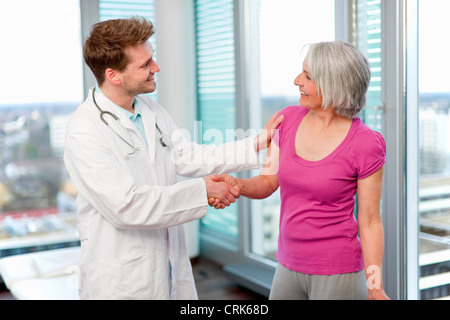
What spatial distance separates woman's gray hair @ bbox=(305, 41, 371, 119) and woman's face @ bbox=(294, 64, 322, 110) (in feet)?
0.09

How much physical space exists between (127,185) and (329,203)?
0.63 metres

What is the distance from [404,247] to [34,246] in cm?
273

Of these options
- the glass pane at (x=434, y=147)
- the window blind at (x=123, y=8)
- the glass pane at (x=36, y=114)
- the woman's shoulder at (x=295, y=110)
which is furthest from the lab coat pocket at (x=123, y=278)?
the glass pane at (x=36, y=114)

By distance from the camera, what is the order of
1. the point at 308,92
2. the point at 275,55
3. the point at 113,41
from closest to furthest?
the point at 308,92
the point at 113,41
the point at 275,55

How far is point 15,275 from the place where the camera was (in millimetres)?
2967

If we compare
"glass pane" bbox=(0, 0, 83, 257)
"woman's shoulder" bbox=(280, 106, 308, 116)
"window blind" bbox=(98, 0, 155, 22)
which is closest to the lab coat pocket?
"woman's shoulder" bbox=(280, 106, 308, 116)

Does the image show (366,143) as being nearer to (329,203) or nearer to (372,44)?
(329,203)

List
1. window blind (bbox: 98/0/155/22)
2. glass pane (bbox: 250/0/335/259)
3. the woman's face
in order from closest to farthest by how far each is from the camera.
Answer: the woman's face, glass pane (bbox: 250/0/335/259), window blind (bbox: 98/0/155/22)

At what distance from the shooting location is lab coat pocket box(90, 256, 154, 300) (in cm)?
175

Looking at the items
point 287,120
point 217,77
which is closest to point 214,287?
point 217,77

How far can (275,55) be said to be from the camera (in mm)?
3295

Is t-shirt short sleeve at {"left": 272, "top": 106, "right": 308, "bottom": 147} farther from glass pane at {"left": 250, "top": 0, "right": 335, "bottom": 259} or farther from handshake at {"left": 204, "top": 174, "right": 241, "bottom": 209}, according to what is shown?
glass pane at {"left": 250, "top": 0, "right": 335, "bottom": 259}

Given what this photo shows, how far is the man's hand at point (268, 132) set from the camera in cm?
189

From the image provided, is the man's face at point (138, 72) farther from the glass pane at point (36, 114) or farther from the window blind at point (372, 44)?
the glass pane at point (36, 114)
